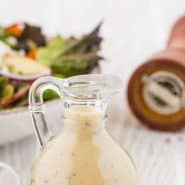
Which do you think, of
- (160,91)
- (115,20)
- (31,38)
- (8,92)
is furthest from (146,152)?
(115,20)

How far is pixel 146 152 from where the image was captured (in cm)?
120

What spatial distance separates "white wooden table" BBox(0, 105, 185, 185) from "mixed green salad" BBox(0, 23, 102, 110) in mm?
100

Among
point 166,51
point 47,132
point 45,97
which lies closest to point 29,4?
point 166,51

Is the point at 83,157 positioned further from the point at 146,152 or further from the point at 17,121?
the point at 146,152

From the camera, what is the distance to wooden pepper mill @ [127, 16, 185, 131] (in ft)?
4.26

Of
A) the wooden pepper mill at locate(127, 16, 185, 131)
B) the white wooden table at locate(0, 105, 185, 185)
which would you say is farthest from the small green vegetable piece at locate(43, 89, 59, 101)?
Answer: the wooden pepper mill at locate(127, 16, 185, 131)

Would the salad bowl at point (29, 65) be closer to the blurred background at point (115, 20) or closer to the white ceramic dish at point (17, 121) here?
the white ceramic dish at point (17, 121)

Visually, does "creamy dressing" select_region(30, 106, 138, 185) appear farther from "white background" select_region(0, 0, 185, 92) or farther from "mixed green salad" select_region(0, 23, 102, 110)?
A: "white background" select_region(0, 0, 185, 92)

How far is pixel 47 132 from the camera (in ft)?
2.59

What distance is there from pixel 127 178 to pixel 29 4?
1.35m

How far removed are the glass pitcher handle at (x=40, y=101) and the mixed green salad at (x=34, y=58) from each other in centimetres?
36

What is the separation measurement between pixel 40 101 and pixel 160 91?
1.94 feet

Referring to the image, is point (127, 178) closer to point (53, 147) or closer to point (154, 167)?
point (53, 147)

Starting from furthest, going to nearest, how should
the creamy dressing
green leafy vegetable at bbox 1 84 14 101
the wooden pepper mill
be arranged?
the wooden pepper mill < green leafy vegetable at bbox 1 84 14 101 < the creamy dressing
